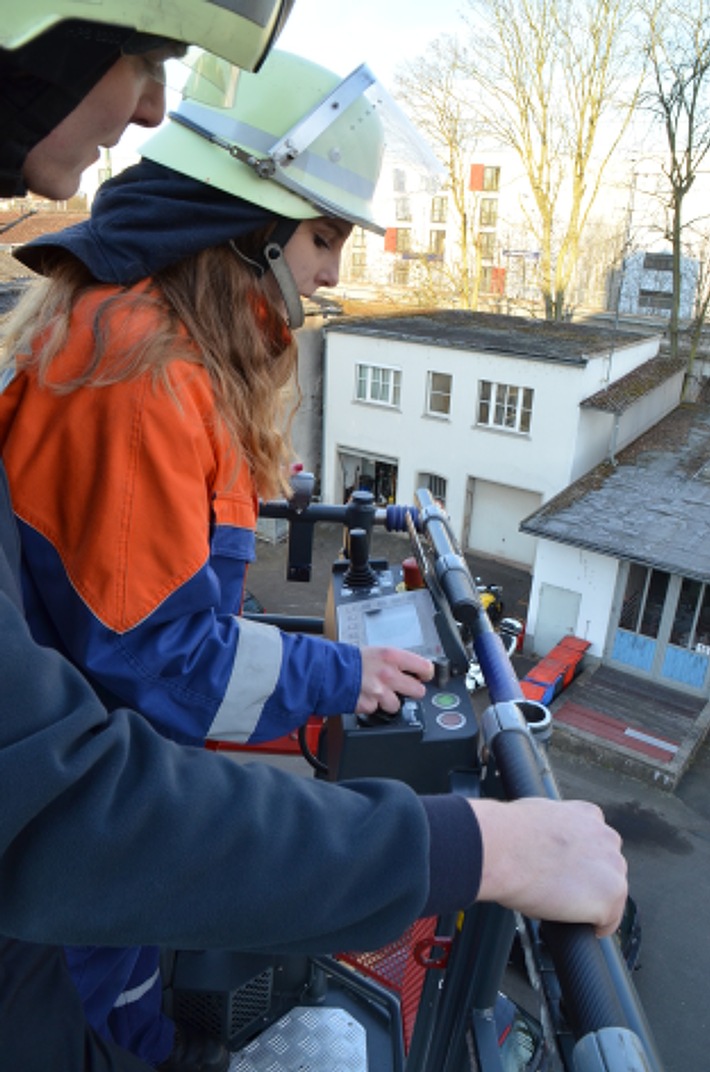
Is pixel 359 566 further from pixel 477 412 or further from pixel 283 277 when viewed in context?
pixel 477 412

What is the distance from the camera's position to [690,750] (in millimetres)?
13867

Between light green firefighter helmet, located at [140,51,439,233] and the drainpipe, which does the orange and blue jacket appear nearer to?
light green firefighter helmet, located at [140,51,439,233]

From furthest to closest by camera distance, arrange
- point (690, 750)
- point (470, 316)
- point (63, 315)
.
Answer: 1. point (470, 316)
2. point (690, 750)
3. point (63, 315)

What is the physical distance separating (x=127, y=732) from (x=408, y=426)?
1983cm

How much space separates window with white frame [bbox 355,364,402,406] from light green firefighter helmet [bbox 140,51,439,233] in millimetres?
18221

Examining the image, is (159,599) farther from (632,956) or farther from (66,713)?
(632,956)

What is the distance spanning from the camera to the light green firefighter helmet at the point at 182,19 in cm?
105

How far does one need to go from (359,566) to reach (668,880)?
11.0 metres

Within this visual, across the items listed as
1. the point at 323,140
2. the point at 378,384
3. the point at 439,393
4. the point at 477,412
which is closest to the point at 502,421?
the point at 477,412

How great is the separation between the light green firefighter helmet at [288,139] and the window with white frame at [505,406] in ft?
53.7

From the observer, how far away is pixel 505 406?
18922mm

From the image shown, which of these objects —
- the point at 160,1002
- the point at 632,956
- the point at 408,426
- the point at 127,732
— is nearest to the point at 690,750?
the point at 632,956

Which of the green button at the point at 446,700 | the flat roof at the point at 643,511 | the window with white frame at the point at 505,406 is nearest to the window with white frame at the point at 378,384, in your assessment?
the window with white frame at the point at 505,406

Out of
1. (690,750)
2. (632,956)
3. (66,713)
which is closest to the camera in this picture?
(66,713)
